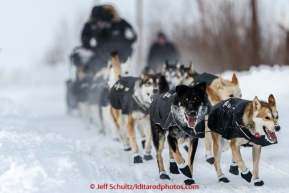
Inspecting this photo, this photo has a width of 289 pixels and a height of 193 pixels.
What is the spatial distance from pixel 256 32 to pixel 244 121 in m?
11.0

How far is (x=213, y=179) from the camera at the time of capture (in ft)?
24.3

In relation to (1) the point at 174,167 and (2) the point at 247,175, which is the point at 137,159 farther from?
(2) the point at 247,175

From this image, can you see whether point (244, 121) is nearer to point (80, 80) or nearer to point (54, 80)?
point (80, 80)

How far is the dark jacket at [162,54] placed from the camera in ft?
53.1

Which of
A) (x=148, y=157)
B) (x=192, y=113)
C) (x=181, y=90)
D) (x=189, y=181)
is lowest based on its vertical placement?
(x=148, y=157)

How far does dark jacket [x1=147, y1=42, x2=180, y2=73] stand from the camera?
53.1 feet

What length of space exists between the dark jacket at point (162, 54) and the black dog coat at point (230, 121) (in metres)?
8.91

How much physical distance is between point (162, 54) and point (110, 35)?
2093 millimetres

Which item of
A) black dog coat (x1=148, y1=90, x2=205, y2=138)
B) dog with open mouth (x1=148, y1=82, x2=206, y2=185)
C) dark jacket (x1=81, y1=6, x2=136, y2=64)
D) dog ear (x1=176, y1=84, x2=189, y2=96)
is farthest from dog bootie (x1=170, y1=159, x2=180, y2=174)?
dark jacket (x1=81, y1=6, x2=136, y2=64)

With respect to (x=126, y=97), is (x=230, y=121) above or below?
above

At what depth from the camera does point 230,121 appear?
6945mm

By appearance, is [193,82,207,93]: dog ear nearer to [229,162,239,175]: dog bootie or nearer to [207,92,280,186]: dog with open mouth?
[207,92,280,186]: dog with open mouth

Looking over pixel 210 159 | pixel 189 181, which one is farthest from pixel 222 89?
pixel 189 181

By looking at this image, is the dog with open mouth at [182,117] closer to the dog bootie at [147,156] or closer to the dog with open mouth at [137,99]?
the dog with open mouth at [137,99]
